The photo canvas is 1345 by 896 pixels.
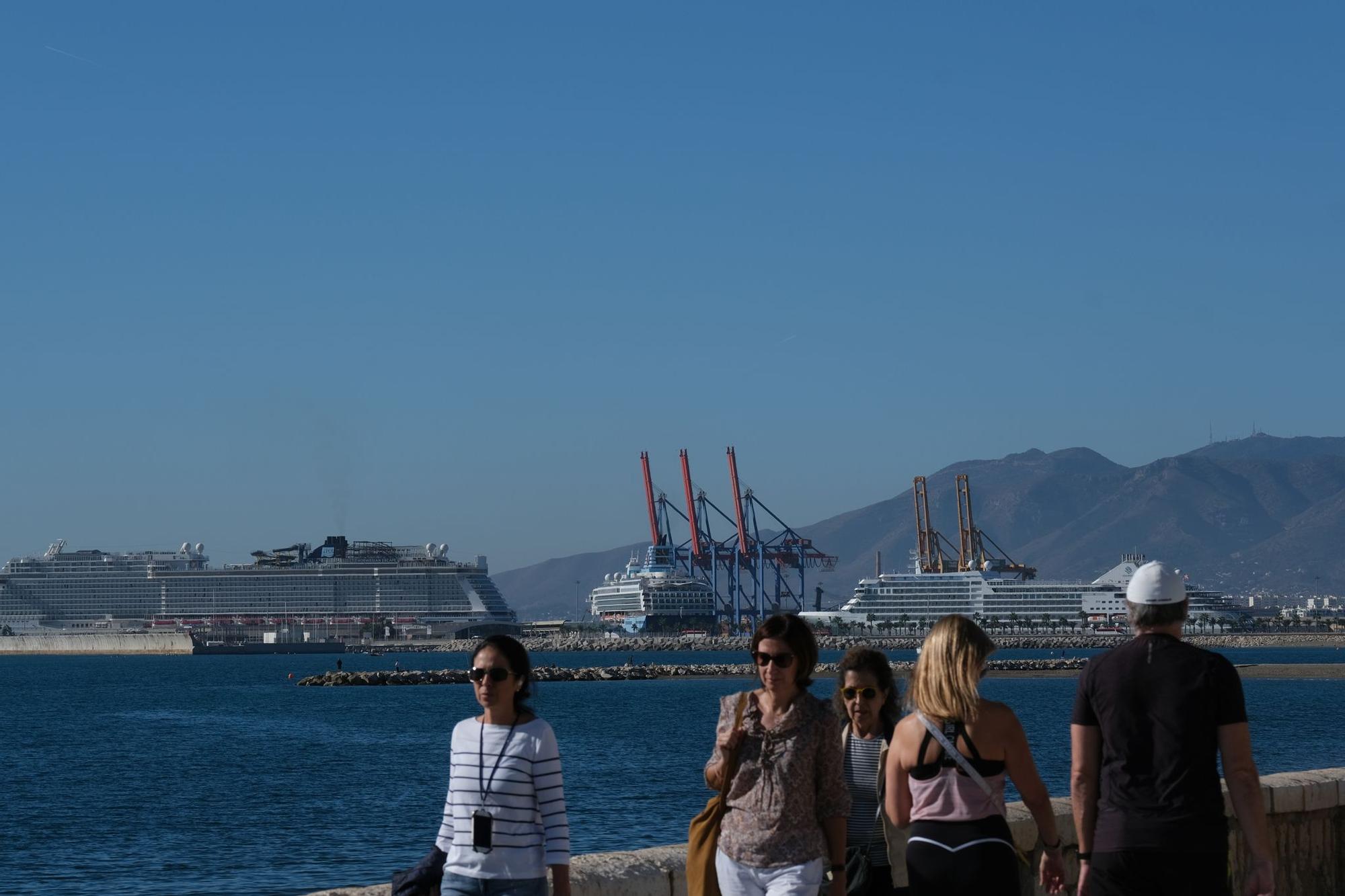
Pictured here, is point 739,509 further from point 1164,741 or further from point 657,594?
point 1164,741

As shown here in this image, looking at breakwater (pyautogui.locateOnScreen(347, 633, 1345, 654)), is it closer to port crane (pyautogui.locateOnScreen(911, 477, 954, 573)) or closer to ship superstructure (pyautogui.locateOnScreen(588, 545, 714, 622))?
ship superstructure (pyautogui.locateOnScreen(588, 545, 714, 622))

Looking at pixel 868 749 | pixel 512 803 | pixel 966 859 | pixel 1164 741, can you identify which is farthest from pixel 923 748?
pixel 512 803

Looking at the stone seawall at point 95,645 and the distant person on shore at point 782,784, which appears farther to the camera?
the stone seawall at point 95,645

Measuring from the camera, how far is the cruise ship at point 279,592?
113m

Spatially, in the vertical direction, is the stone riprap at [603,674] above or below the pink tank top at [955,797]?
below

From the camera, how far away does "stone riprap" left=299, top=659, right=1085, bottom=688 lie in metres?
61.2

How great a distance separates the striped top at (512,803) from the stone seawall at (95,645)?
107612 millimetres

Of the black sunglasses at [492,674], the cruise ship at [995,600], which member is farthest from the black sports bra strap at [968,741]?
the cruise ship at [995,600]

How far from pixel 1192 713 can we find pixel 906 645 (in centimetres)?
9332

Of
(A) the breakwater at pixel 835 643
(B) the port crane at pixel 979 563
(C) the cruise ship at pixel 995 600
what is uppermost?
(B) the port crane at pixel 979 563

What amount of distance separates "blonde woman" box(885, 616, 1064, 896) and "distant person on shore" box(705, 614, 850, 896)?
16 centimetres

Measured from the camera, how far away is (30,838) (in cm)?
1909

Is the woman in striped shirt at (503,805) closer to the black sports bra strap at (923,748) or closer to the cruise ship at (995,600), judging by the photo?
the black sports bra strap at (923,748)

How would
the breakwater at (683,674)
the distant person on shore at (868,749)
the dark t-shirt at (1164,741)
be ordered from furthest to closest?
the breakwater at (683,674) → the distant person on shore at (868,749) → the dark t-shirt at (1164,741)
